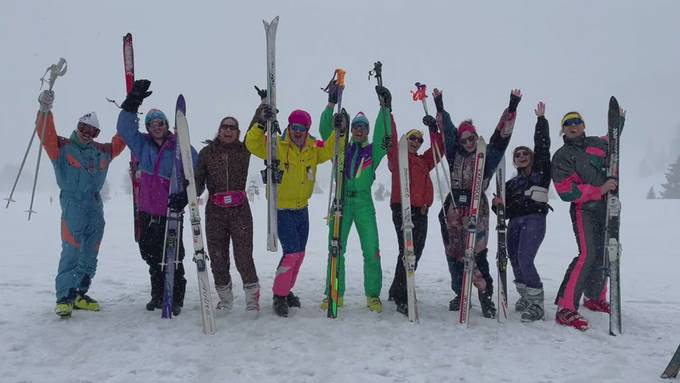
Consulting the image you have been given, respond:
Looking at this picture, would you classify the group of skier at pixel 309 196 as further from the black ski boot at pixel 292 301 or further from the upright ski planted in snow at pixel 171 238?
the upright ski planted in snow at pixel 171 238

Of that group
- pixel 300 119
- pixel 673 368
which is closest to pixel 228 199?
pixel 300 119

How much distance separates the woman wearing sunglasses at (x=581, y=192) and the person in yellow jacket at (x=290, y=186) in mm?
3172

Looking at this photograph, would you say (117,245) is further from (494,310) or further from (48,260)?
(494,310)

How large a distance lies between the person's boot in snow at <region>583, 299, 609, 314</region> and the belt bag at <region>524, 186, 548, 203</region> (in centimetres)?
158

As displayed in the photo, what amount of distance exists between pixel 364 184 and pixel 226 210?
6.01 feet

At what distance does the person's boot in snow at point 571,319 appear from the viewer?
5035 millimetres

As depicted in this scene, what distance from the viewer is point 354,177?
5.90 m

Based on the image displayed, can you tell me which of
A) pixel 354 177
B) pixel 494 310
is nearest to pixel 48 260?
pixel 354 177

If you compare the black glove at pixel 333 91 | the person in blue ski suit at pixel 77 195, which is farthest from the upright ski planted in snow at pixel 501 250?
the person in blue ski suit at pixel 77 195

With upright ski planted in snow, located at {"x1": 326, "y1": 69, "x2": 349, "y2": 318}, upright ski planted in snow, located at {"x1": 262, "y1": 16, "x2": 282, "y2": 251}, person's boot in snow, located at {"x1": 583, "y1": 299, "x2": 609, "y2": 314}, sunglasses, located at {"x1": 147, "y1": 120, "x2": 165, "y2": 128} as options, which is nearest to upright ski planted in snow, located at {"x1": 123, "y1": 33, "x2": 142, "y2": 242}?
sunglasses, located at {"x1": 147, "y1": 120, "x2": 165, "y2": 128}

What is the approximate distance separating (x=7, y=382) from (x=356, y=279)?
526 cm

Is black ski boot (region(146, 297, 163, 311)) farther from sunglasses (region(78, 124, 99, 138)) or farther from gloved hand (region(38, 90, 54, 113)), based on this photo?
gloved hand (region(38, 90, 54, 113))

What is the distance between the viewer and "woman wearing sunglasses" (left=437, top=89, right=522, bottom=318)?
562 cm

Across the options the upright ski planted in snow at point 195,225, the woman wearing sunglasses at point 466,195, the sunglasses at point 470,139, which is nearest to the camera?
the upright ski planted in snow at point 195,225
